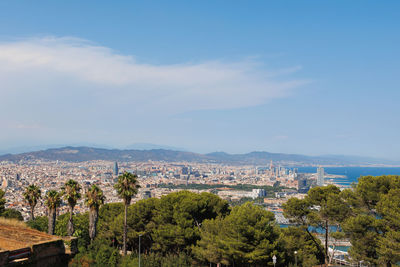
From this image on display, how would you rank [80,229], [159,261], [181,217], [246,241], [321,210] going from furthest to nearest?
[80,229] < [181,217] < [321,210] < [159,261] < [246,241]

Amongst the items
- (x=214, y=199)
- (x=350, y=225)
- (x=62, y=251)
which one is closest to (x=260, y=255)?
(x=350, y=225)

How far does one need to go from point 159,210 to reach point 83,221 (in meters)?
6.58

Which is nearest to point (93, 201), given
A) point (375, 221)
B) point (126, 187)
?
point (126, 187)

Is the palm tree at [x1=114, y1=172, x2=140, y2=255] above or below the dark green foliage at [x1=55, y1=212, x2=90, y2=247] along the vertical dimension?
above

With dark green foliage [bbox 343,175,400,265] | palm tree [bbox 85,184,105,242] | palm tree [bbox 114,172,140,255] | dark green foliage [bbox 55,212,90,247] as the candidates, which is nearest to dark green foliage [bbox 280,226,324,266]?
dark green foliage [bbox 343,175,400,265]

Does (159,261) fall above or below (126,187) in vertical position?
below

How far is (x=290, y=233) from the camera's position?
74.1 feet

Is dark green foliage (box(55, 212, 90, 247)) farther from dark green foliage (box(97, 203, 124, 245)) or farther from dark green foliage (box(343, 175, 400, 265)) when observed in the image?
dark green foliage (box(343, 175, 400, 265))

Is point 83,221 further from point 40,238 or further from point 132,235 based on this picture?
point 40,238

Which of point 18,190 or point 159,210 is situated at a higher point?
point 159,210

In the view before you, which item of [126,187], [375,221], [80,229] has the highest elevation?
[126,187]

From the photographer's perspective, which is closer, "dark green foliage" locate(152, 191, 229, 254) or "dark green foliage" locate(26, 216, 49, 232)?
"dark green foliage" locate(152, 191, 229, 254)

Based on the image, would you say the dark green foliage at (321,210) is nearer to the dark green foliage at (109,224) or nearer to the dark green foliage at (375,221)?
the dark green foliage at (375,221)

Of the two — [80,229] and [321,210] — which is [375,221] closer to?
[321,210]
